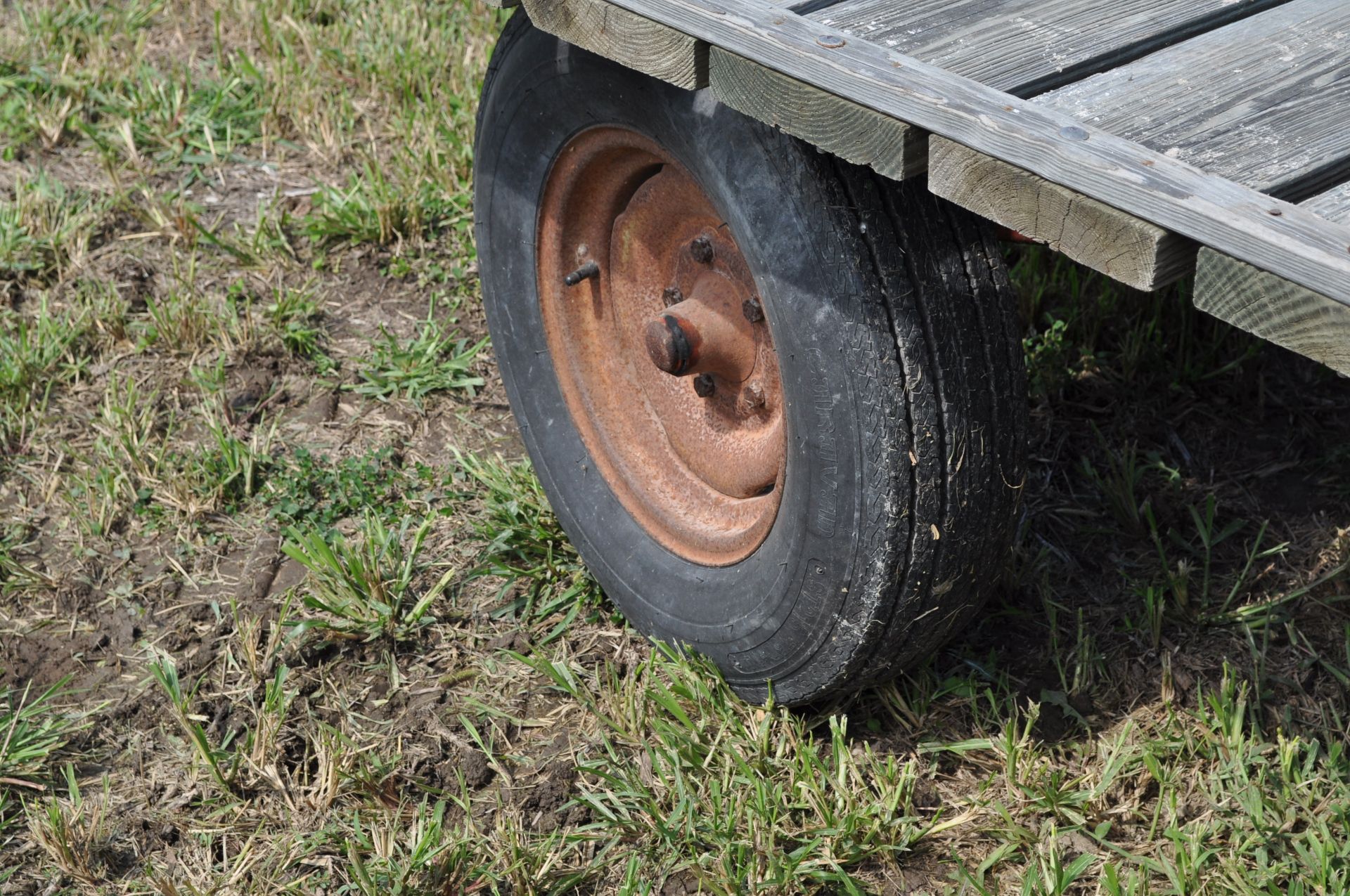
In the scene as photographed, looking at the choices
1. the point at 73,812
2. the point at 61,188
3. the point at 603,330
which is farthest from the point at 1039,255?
the point at 61,188

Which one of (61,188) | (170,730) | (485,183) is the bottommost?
(170,730)

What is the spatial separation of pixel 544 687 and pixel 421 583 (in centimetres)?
39

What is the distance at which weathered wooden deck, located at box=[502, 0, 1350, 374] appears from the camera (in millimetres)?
1302

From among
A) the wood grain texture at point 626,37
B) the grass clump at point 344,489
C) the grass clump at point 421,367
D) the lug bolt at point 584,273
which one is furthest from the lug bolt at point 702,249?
the grass clump at point 421,367

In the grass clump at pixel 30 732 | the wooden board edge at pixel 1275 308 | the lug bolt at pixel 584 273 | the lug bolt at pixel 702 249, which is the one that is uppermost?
the wooden board edge at pixel 1275 308

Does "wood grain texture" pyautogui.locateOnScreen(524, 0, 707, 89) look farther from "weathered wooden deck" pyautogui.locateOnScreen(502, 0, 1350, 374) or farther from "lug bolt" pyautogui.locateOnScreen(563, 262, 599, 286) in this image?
"lug bolt" pyautogui.locateOnScreen(563, 262, 599, 286)

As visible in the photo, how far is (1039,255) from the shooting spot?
328cm

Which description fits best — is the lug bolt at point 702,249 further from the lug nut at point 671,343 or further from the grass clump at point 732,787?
the grass clump at point 732,787

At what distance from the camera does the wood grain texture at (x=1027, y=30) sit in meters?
1.55

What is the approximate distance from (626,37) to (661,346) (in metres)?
0.60

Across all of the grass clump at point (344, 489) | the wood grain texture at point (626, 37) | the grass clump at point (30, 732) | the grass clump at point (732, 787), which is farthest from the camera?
the grass clump at point (344, 489)

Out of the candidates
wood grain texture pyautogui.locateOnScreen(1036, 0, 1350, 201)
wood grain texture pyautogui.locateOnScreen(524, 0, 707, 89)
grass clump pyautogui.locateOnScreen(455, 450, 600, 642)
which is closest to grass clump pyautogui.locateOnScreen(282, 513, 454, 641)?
grass clump pyautogui.locateOnScreen(455, 450, 600, 642)

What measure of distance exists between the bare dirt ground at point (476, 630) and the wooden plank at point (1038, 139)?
1.11m

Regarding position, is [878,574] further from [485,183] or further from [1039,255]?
[1039,255]
